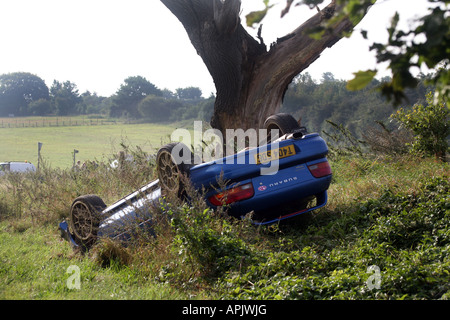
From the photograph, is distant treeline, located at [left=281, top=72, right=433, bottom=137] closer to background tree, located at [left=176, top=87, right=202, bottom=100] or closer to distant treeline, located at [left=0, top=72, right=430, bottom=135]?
distant treeline, located at [left=0, top=72, right=430, bottom=135]

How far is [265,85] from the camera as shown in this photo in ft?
39.7

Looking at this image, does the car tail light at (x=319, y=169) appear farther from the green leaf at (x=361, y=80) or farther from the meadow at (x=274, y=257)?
the green leaf at (x=361, y=80)

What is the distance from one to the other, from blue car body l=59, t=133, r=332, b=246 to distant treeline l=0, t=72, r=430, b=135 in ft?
115

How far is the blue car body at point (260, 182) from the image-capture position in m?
6.05

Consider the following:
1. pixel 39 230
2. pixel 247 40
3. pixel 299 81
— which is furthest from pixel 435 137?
pixel 299 81

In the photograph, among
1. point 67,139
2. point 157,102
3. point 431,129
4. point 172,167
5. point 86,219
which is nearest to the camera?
point 172,167

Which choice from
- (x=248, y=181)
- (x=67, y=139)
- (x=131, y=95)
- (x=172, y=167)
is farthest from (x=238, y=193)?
(x=131, y=95)

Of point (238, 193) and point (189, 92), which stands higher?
point (189, 92)

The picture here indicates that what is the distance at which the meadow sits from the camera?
4164 millimetres

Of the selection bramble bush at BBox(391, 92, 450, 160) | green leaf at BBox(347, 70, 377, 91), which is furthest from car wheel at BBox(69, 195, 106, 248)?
bramble bush at BBox(391, 92, 450, 160)

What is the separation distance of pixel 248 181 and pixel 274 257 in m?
1.30

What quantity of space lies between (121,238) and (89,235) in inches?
24.6

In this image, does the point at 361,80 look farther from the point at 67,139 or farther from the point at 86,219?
the point at 67,139

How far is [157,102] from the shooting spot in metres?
85.4
